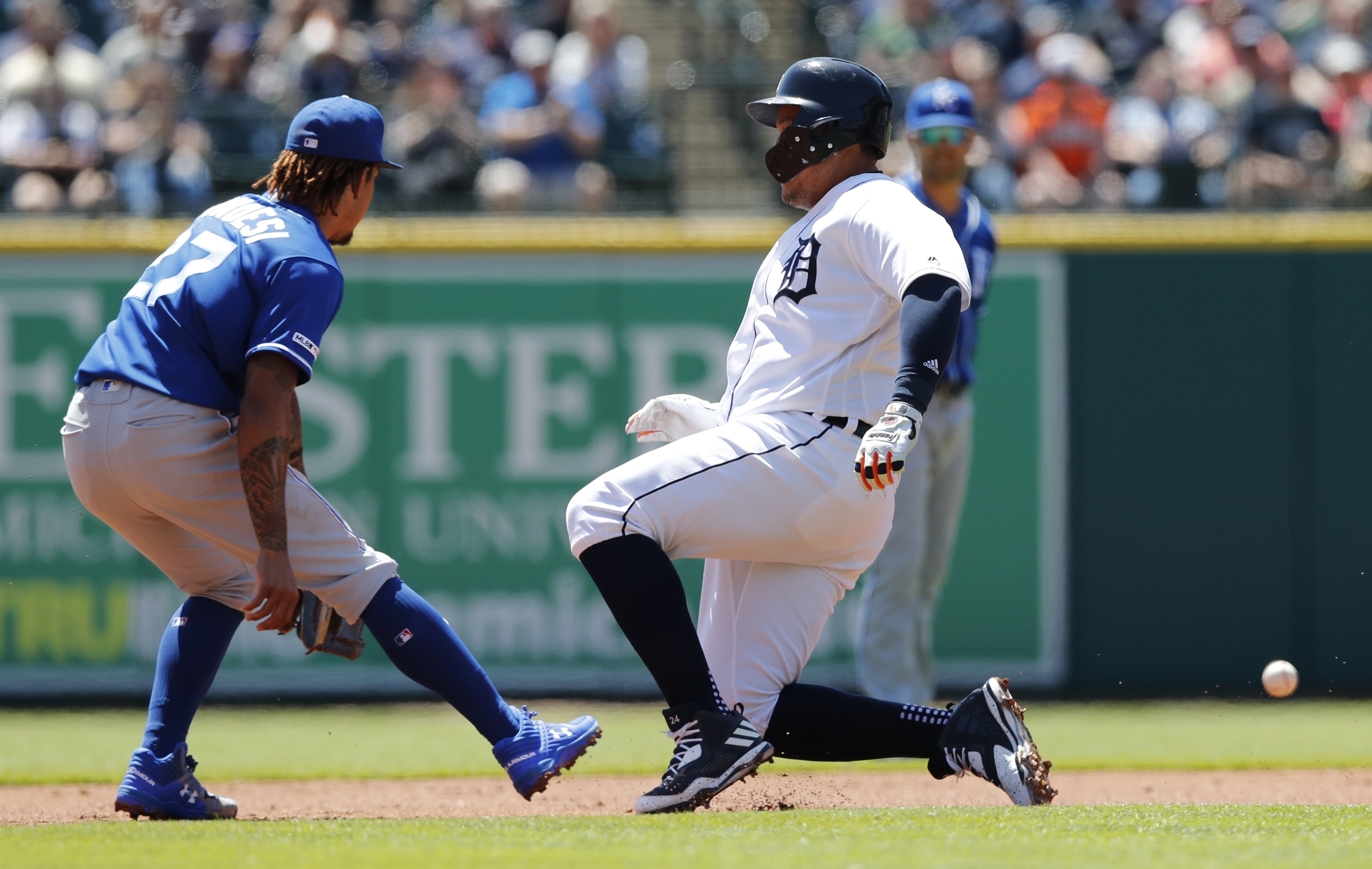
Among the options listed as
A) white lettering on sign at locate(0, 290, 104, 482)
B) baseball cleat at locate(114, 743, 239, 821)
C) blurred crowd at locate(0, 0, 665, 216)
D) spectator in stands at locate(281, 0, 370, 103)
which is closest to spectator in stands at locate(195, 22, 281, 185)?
blurred crowd at locate(0, 0, 665, 216)

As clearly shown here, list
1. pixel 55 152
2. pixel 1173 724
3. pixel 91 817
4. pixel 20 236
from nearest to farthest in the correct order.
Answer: pixel 91 817 < pixel 1173 724 < pixel 20 236 < pixel 55 152

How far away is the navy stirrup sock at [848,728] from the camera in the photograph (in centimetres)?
411

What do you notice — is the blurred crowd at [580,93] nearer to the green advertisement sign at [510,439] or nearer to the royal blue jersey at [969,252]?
the green advertisement sign at [510,439]

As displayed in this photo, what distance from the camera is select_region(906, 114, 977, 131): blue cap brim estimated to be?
6.03 m

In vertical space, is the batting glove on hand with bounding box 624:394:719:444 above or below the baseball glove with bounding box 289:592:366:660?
above

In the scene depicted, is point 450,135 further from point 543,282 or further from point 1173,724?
point 1173,724

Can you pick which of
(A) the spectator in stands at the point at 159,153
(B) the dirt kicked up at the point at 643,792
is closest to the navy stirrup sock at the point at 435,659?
(B) the dirt kicked up at the point at 643,792

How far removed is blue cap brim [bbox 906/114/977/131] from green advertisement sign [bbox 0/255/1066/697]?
195cm

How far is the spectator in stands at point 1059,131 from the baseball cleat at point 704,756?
504cm

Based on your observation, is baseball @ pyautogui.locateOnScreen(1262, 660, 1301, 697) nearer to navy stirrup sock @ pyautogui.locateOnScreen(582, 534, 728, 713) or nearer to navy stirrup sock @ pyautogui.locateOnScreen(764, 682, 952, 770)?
navy stirrup sock @ pyautogui.locateOnScreen(764, 682, 952, 770)

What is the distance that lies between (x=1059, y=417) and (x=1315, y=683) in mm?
1773

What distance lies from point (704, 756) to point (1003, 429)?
452 centimetres

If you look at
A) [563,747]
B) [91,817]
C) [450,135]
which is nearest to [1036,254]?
[450,135]

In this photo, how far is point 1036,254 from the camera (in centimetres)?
798
